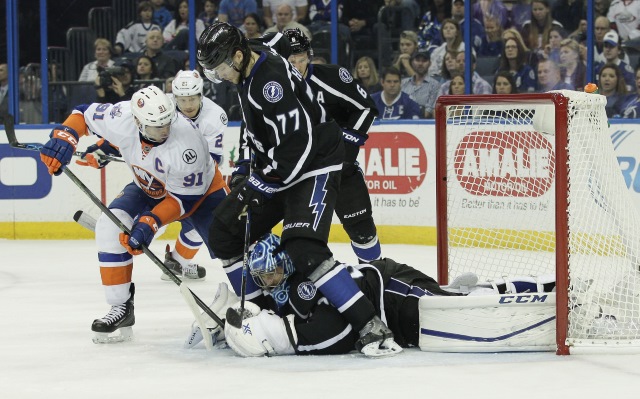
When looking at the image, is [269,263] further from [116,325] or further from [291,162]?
[116,325]

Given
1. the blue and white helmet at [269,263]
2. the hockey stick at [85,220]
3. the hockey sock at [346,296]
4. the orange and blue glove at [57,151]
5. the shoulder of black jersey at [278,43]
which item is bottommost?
the hockey sock at [346,296]

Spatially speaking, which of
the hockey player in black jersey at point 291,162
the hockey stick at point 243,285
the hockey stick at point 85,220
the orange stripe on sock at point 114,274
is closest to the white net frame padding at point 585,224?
the hockey player in black jersey at point 291,162

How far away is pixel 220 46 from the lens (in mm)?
3686

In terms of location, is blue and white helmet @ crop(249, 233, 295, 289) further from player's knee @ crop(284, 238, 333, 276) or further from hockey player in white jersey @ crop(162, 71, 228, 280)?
hockey player in white jersey @ crop(162, 71, 228, 280)

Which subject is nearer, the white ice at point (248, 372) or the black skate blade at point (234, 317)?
the white ice at point (248, 372)

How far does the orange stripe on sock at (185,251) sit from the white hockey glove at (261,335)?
2158mm

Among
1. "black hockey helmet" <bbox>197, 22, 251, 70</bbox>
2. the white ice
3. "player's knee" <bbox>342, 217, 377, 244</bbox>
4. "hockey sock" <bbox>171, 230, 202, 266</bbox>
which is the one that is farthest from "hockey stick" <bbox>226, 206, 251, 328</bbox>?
"hockey sock" <bbox>171, 230, 202, 266</bbox>

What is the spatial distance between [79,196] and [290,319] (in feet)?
14.9

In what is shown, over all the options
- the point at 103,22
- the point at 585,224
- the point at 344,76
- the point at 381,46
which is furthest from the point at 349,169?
the point at 103,22

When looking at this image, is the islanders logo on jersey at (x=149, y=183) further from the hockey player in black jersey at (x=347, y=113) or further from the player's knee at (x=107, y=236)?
the hockey player in black jersey at (x=347, y=113)

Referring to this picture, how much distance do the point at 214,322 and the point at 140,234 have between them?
428 mm

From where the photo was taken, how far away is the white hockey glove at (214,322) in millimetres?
3959

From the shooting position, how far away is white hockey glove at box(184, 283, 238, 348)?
3.96 m

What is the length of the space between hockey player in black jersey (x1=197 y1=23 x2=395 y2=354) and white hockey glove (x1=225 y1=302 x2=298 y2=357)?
179mm
